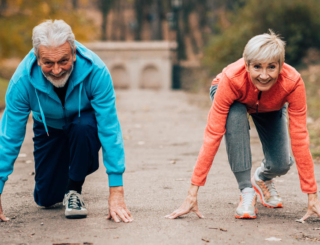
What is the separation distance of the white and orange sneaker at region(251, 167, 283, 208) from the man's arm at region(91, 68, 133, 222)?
3.49 ft

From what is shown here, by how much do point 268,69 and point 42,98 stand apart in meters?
1.44

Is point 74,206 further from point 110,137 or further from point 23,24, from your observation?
point 23,24

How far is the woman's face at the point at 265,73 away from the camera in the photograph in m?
2.91

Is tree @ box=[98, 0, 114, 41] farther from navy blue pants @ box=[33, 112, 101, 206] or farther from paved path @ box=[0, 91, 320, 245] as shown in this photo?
navy blue pants @ box=[33, 112, 101, 206]

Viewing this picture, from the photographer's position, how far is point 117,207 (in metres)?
3.15

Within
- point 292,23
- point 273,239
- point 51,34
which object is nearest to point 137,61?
point 292,23

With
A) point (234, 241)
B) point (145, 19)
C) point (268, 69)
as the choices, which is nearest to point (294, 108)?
A: point (268, 69)

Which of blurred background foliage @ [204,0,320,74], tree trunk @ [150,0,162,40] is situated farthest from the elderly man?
tree trunk @ [150,0,162,40]

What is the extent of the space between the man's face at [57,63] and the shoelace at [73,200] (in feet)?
2.60

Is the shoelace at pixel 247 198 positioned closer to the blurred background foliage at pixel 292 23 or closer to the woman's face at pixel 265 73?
the woman's face at pixel 265 73

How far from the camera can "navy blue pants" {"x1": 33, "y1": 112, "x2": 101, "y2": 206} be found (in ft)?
10.4

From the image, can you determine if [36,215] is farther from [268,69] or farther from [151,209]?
[268,69]

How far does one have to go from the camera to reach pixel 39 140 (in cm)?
347

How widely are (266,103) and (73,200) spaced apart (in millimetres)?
1450
